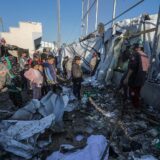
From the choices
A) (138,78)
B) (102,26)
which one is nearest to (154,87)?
(138,78)

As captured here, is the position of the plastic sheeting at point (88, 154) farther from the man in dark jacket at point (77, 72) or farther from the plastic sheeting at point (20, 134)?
the man in dark jacket at point (77, 72)

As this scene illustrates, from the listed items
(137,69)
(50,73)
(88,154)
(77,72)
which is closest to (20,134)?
(88,154)

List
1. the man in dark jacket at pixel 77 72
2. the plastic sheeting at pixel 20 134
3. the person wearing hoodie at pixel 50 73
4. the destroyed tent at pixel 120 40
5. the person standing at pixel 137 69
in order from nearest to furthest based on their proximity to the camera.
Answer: the plastic sheeting at pixel 20 134
the person standing at pixel 137 69
the person wearing hoodie at pixel 50 73
the man in dark jacket at pixel 77 72
the destroyed tent at pixel 120 40

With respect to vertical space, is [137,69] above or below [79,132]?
above

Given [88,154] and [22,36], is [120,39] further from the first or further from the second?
[22,36]

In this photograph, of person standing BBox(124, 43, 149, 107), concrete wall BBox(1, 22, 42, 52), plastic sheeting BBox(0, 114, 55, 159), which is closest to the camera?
plastic sheeting BBox(0, 114, 55, 159)

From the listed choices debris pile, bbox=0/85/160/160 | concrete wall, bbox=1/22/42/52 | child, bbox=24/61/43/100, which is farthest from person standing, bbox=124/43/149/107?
concrete wall, bbox=1/22/42/52

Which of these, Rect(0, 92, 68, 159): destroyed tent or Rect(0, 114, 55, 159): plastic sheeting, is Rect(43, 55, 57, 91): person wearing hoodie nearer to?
Rect(0, 92, 68, 159): destroyed tent

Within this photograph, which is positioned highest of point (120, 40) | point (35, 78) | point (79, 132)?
point (120, 40)

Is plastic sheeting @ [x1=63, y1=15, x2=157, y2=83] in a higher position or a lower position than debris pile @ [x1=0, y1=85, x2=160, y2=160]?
higher

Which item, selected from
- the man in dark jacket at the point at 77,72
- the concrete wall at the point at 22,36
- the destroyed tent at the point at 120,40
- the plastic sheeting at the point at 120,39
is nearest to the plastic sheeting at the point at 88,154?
the destroyed tent at the point at 120,40

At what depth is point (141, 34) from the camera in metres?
8.70

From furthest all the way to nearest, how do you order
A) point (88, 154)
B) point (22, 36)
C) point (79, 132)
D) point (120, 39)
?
point (22, 36) → point (120, 39) → point (79, 132) → point (88, 154)

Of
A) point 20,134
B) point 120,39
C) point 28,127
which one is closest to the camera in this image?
point 20,134
